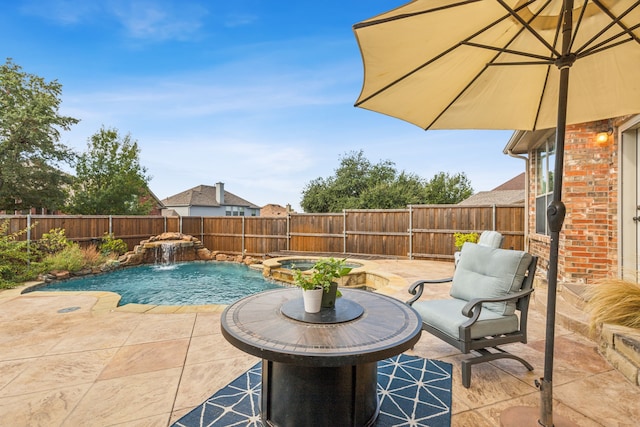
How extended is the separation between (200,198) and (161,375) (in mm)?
24136

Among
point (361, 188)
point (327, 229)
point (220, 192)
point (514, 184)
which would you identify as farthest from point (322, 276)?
point (220, 192)

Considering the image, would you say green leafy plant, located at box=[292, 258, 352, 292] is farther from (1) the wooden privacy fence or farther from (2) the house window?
(1) the wooden privacy fence

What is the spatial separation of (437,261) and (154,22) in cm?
915

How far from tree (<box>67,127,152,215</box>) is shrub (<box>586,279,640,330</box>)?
1814 centimetres

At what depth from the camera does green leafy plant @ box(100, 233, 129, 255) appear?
991 cm

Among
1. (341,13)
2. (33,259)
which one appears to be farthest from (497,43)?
(33,259)

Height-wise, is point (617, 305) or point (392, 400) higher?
point (617, 305)

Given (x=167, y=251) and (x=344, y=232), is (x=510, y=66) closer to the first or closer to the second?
(x=344, y=232)

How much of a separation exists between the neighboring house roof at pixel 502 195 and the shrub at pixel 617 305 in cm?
1563

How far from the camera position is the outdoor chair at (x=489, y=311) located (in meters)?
2.20

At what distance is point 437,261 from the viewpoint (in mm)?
8648

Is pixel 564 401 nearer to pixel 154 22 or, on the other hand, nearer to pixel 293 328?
pixel 293 328

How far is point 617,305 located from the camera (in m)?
2.66

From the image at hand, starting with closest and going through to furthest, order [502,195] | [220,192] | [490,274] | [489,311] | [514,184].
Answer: [489,311] → [490,274] → [502,195] → [514,184] → [220,192]
